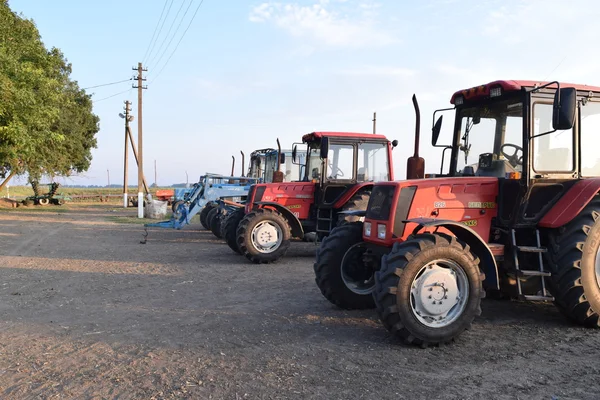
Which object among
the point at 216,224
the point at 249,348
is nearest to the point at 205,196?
the point at 216,224

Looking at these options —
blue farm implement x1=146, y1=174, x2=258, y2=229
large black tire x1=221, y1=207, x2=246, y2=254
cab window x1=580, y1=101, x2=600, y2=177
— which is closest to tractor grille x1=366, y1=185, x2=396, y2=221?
cab window x1=580, y1=101, x2=600, y2=177

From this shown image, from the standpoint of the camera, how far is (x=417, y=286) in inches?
194

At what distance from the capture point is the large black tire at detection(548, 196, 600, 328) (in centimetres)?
524

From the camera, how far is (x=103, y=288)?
8047 millimetres

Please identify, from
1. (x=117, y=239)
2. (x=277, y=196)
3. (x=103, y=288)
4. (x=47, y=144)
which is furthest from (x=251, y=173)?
(x=47, y=144)

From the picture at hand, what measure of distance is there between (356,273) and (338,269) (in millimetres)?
299

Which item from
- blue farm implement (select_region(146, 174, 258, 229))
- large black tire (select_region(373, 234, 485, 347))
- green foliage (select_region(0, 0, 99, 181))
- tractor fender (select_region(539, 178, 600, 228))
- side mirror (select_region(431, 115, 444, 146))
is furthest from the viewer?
green foliage (select_region(0, 0, 99, 181))

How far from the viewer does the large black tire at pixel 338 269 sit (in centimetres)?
634

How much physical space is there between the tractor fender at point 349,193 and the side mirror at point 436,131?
4258 millimetres

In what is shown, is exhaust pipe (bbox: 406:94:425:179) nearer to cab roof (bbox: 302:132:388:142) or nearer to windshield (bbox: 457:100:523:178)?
windshield (bbox: 457:100:523:178)

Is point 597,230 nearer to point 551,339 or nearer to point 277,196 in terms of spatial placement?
point 551,339

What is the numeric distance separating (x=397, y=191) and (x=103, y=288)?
513 cm

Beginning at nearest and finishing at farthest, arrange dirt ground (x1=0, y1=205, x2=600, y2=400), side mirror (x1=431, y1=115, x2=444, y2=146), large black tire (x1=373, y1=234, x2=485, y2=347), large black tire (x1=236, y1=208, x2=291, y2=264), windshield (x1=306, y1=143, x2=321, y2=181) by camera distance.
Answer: dirt ground (x1=0, y1=205, x2=600, y2=400)
large black tire (x1=373, y1=234, x2=485, y2=347)
side mirror (x1=431, y1=115, x2=444, y2=146)
large black tire (x1=236, y1=208, x2=291, y2=264)
windshield (x1=306, y1=143, x2=321, y2=181)

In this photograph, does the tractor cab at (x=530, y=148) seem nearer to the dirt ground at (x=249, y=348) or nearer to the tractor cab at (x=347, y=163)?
the dirt ground at (x=249, y=348)
